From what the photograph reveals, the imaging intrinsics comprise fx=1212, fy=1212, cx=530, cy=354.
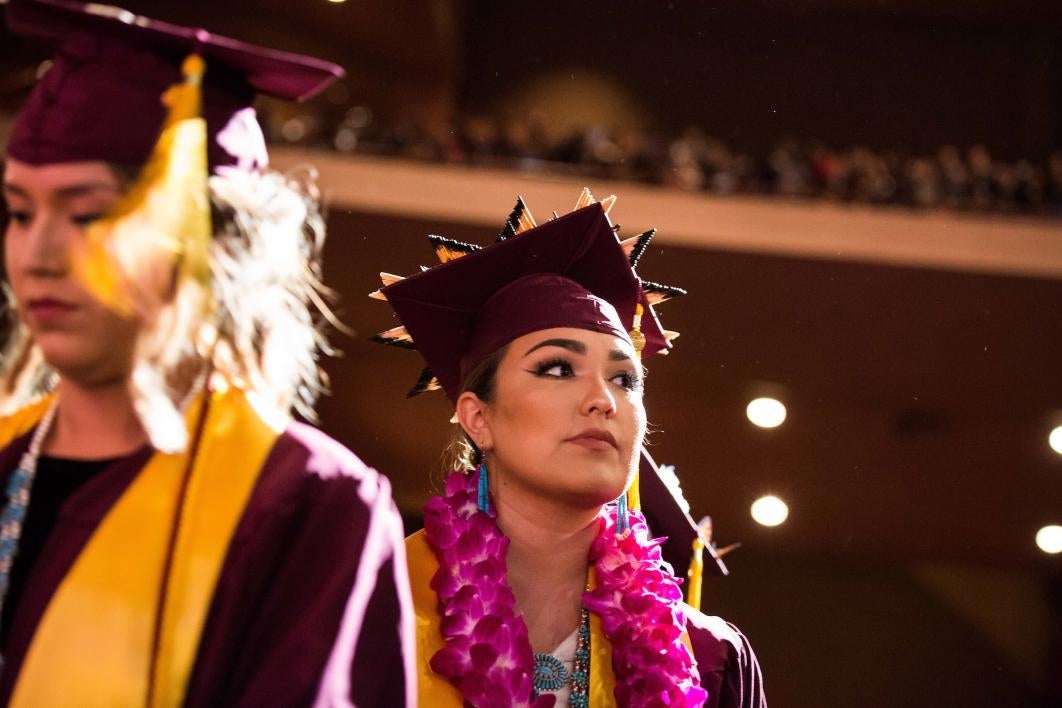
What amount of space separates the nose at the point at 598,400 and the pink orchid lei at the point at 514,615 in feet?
0.76

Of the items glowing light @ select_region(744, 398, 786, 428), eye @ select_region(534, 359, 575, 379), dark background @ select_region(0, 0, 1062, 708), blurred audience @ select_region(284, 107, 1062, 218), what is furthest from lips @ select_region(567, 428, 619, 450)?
glowing light @ select_region(744, 398, 786, 428)

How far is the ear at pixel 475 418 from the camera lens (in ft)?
6.19

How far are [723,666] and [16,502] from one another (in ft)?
3.67

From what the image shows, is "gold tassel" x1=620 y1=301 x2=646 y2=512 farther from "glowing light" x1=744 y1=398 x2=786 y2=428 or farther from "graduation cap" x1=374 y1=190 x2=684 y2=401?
"glowing light" x1=744 y1=398 x2=786 y2=428

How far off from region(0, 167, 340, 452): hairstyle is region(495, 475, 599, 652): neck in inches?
22.2

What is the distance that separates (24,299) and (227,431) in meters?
0.23

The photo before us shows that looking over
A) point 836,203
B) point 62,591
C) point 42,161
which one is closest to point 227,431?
point 62,591

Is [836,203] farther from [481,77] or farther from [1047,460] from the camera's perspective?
[481,77]

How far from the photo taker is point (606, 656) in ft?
5.90

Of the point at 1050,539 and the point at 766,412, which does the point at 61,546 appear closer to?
the point at 766,412

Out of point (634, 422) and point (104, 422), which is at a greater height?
point (634, 422)

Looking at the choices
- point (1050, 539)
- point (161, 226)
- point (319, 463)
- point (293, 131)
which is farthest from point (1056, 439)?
A: point (161, 226)

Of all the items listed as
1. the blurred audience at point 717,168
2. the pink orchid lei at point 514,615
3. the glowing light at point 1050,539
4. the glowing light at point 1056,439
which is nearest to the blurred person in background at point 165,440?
the pink orchid lei at point 514,615

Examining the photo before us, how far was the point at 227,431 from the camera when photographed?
3.92ft
